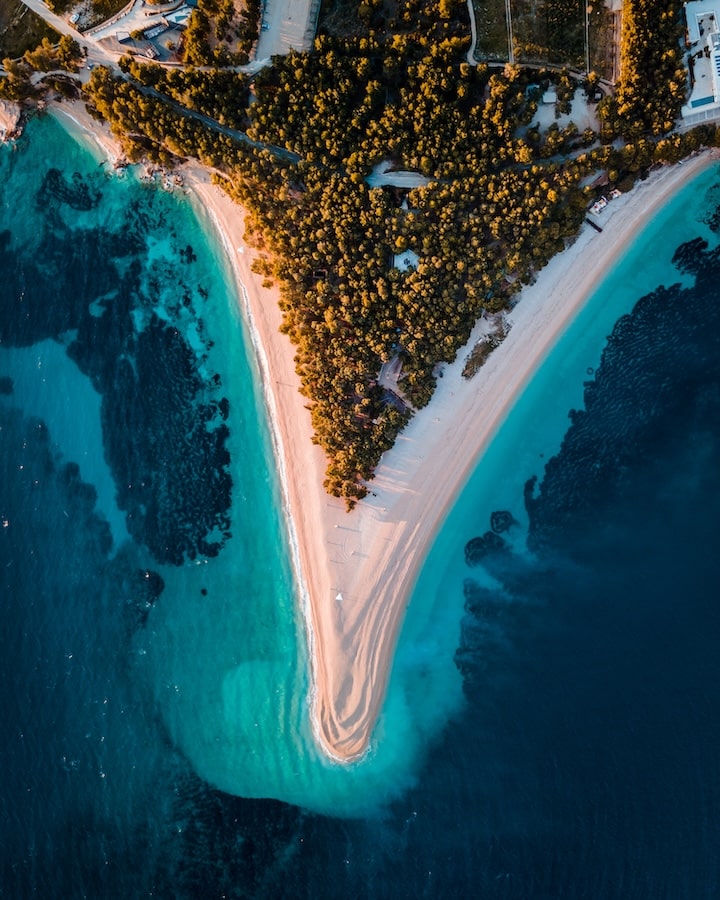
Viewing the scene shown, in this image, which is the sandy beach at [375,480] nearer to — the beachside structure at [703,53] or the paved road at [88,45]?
the beachside structure at [703,53]

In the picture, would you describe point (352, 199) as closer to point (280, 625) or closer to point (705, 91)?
point (705, 91)

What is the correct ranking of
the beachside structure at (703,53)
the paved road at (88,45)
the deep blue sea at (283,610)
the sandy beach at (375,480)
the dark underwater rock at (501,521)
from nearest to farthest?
the beachside structure at (703,53)
the deep blue sea at (283,610)
the paved road at (88,45)
the sandy beach at (375,480)
the dark underwater rock at (501,521)

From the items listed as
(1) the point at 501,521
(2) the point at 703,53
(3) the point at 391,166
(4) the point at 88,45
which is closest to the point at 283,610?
(1) the point at 501,521

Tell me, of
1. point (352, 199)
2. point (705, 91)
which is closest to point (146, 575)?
point (352, 199)

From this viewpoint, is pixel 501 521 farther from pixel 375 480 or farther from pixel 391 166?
pixel 391 166

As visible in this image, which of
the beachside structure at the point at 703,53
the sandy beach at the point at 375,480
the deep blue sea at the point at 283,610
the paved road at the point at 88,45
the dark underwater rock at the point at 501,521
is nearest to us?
the beachside structure at the point at 703,53

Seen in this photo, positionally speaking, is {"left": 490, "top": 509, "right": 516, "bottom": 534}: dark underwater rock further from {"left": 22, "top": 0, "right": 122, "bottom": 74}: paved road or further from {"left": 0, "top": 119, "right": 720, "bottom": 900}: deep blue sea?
{"left": 22, "top": 0, "right": 122, "bottom": 74}: paved road

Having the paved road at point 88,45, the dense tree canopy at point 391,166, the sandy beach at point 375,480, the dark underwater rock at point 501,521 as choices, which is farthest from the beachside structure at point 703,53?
the paved road at point 88,45
